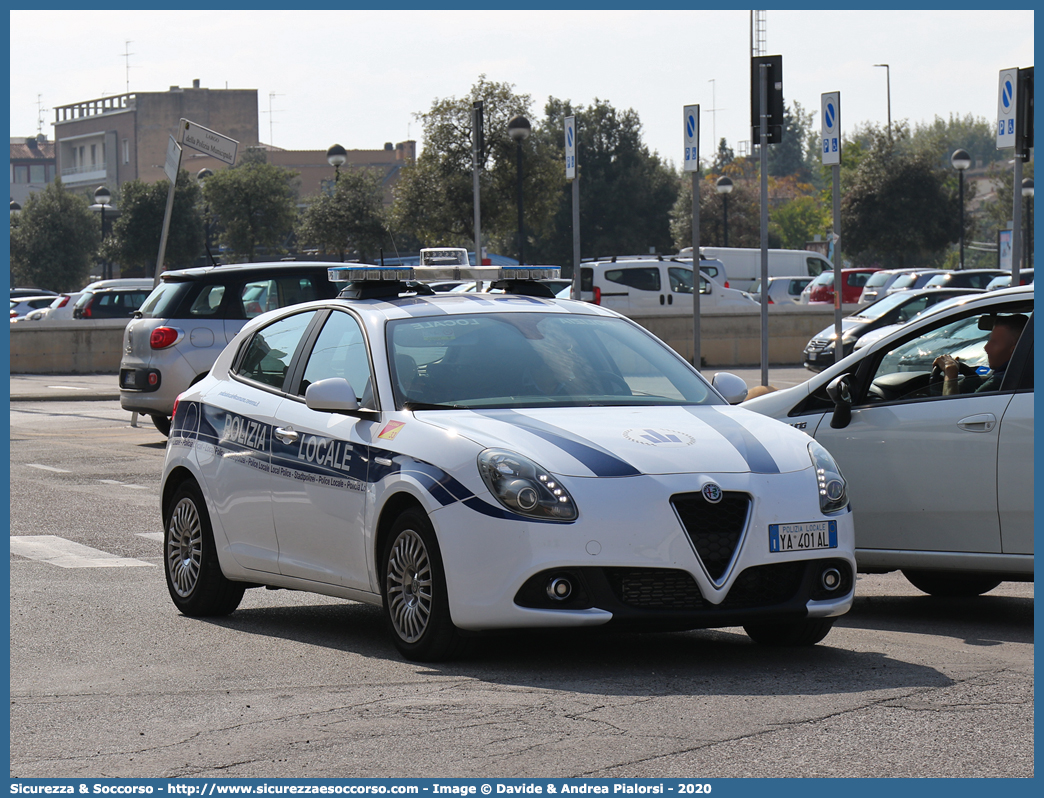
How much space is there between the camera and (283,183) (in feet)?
229

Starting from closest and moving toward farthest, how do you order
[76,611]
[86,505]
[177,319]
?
1. [76,611]
2. [86,505]
3. [177,319]

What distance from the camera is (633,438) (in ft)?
20.7

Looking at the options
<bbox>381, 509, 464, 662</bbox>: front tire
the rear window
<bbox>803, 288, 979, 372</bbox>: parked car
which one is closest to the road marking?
<bbox>381, 509, 464, 662</bbox>: front tire

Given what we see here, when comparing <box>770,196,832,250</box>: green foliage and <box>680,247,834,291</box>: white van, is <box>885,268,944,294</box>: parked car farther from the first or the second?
<box>770,196,832,250</box>: green foliage

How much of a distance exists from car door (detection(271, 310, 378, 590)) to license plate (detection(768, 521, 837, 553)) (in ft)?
5.54

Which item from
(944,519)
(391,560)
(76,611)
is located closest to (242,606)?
(76,611)

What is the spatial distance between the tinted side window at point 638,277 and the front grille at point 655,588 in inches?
1154

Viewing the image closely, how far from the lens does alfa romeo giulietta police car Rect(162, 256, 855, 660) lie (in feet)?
19.8

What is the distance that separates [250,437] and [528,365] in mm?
1447

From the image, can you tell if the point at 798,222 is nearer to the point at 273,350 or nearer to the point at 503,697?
the point at 273,350

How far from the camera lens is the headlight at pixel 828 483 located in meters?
6.47

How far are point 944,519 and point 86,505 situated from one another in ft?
24.8

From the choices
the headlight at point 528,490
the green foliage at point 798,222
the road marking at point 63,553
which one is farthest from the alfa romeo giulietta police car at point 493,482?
the green foliage at point 798,222

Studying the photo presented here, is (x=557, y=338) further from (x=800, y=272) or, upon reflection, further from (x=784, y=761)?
(x=800, y=272)
